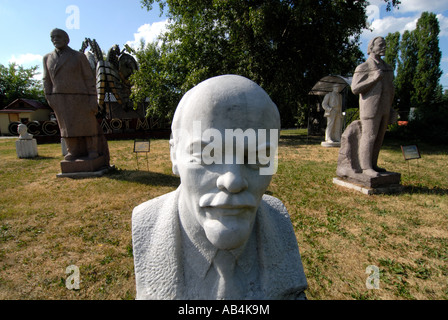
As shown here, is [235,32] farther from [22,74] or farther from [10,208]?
[22,74]

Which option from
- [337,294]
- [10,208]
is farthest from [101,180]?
[337,294]

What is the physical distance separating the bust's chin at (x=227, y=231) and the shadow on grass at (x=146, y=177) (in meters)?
4.42

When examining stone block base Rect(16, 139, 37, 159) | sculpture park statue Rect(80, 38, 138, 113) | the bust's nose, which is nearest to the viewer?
the bust's nose

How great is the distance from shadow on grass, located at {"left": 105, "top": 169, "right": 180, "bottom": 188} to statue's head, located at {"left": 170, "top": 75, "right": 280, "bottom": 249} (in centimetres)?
441

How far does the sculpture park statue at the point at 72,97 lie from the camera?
5523mm

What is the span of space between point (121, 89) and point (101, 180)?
47.0 ft

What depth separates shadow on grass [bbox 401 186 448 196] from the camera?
15.9 feet

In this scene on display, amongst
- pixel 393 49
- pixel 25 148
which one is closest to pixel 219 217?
pixel 25 148

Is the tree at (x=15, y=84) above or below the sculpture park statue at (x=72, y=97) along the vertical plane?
above

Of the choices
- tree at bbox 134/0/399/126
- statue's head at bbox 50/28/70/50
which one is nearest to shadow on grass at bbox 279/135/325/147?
tree at bbox 134/0/399/126

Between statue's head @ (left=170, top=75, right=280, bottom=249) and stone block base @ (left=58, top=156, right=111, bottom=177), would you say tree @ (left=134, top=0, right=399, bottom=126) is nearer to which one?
stone block base @ (left=58, top=156, right=111, bottom=177)

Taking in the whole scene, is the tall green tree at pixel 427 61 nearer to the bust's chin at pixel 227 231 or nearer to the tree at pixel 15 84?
the bust's chin at pixel 227 231
